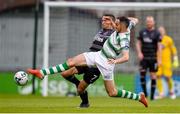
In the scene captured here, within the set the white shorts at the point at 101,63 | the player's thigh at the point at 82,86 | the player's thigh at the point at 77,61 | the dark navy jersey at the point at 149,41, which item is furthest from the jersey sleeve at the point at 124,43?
the dark navy jersey at the point at 149,41

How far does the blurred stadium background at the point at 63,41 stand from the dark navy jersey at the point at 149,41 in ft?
10.4

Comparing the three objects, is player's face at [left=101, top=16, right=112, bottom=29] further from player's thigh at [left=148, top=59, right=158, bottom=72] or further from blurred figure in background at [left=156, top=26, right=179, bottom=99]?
blurred figure in background at [left=156, top=26, right=179, bottom=99]

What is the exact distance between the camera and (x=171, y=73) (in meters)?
25.3

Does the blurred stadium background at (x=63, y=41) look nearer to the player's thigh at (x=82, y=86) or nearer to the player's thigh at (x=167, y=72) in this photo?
the player's thigh at (x=167, y=72)

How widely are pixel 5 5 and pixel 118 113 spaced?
51.4 ft

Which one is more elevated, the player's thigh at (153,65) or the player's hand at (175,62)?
the player's thigh at (153,65)

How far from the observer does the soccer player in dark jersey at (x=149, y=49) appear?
2183 centimetres

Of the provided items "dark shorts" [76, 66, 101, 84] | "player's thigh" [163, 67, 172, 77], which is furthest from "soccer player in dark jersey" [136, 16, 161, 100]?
"dark shorts" [76, 66, 101, 84]

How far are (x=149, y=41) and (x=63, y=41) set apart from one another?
15.0 feet

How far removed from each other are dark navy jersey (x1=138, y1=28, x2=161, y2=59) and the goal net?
3.33 metres

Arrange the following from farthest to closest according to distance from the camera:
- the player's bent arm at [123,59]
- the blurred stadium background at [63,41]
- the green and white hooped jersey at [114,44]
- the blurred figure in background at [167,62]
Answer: the blurred stadium background at [63,41], the blurred figure in background at [167,62], the green and white hooped jersey at [114,44], the player's bent arm at [123,59]

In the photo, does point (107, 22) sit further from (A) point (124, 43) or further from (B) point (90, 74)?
(A) point (124, 43)

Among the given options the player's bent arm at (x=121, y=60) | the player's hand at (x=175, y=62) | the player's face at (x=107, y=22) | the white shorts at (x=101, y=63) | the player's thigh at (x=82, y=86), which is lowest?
the player's hand at (x=175, y=62)

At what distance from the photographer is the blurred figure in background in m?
24.4
